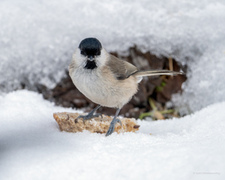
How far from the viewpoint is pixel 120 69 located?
2090 millimetres

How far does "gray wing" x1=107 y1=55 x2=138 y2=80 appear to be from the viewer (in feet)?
6.64

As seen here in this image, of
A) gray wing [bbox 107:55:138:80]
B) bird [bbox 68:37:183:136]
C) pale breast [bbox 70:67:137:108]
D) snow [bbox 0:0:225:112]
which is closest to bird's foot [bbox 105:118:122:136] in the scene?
bird [bbox 68:37:183:136]

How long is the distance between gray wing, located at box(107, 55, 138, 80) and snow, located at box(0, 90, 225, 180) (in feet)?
1.31

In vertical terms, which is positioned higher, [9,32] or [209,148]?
[9,32]

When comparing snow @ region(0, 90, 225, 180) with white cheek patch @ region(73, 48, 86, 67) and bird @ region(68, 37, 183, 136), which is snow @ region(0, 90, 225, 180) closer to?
bird @ region(68, 37, 183, 136)

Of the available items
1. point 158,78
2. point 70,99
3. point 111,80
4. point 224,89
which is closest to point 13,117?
point 111,80

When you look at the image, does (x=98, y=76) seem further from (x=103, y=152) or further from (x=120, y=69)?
(x=103, y=152)

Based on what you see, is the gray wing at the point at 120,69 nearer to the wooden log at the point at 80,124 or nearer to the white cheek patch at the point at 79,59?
the white cheek patch at the point at 79,59

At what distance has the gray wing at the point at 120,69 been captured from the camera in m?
2.03

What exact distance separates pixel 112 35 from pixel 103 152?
1613mm

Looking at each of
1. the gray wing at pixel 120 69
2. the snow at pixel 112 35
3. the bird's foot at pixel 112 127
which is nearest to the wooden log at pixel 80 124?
the bird's foot at pixel 112 127

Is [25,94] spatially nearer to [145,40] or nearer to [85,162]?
[145,40]

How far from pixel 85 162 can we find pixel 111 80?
2.26ft

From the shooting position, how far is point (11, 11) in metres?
2.91
